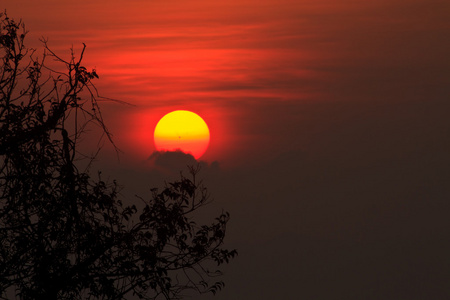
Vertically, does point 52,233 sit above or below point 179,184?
below

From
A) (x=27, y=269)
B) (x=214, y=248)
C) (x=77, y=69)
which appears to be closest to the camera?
(x=27, y=269)

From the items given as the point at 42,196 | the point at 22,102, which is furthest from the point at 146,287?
the point at 22,102

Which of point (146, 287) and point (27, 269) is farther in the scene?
point (146, 287)

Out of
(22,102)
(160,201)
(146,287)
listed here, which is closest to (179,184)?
(160,201)

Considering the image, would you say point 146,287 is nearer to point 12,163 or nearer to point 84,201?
point 84,201

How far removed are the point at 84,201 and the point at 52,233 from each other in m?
0.78

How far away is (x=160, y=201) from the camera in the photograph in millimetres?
13773

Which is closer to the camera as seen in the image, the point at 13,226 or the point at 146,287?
the point at 13,226

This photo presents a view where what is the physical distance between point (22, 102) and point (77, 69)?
3.13 ft

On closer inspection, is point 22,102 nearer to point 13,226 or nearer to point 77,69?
point 77,69

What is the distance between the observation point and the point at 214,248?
564 inches

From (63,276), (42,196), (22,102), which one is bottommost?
(63,276)

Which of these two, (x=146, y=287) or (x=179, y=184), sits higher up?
(x=179, y=184)

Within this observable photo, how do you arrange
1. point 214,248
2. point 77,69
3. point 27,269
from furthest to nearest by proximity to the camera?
point 214,248, point 77,69, point 27,269
